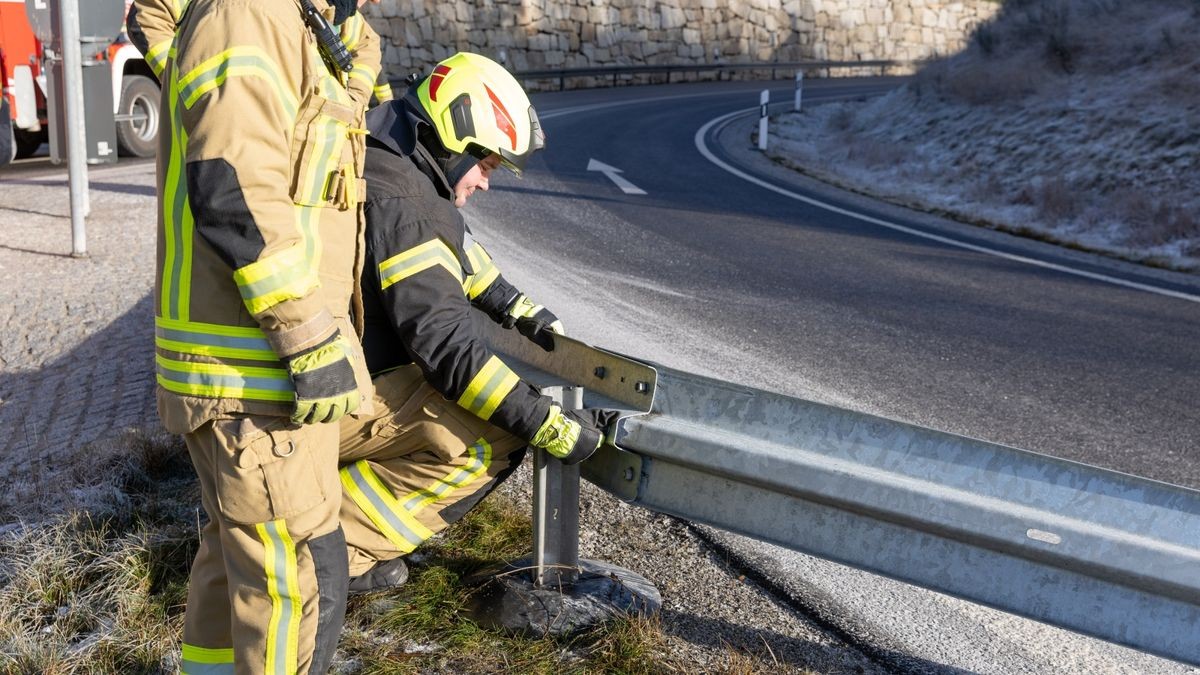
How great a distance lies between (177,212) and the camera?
2.39 m

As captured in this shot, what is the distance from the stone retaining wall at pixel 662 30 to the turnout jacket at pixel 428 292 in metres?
20.0

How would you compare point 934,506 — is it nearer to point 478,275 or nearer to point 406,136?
point 406,136

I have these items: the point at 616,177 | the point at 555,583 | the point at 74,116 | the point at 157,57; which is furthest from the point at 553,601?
the point at 616,177

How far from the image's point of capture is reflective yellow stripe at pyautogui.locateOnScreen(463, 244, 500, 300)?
366 cm

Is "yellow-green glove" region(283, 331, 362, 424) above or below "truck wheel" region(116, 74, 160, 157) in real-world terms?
below

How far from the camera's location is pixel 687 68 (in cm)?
3002

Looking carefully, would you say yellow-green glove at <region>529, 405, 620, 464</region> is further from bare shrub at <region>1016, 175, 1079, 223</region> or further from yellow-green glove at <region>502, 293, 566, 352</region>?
bare shrub at <region>1016, 175, 1079, 223</region>

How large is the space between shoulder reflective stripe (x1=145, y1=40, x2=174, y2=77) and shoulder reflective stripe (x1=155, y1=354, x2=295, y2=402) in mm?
684

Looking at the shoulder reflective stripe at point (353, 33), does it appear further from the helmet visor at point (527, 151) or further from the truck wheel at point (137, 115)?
the truck wheel at point (137, 115)

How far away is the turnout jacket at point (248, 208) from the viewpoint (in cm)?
225

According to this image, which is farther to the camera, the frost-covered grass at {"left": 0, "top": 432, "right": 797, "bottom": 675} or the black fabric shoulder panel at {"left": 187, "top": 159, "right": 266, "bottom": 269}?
the frost-covered grass at {"left": 0, "top": 432, "right": 797, "bottom": 675}

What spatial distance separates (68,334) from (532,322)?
3765 mm

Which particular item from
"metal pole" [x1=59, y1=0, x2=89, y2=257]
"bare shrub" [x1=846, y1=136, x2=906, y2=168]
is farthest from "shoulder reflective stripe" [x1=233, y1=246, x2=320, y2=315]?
"bare shrub" [x1=846, y1=136, x2=906, y2=168]

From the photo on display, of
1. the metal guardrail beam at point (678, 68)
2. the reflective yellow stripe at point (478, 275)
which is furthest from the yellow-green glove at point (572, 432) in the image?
the metal guardrail beam at point (678, 68)
